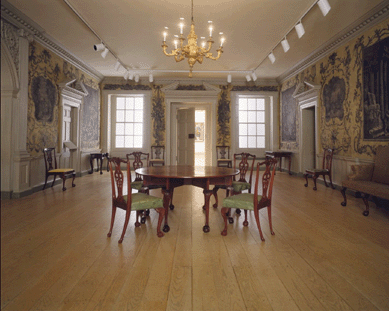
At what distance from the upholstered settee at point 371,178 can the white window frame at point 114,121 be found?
688 centimetres

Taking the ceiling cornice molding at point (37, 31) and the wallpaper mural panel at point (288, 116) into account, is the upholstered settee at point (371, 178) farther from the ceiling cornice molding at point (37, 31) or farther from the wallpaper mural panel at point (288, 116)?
the ceiling cornice molding at point (37, 31)

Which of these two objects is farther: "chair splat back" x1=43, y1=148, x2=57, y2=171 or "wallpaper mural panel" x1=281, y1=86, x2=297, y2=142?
"wallpaper mural panel" x1=281, y1=86, x2=297, y2=142

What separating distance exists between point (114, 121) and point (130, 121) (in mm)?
605

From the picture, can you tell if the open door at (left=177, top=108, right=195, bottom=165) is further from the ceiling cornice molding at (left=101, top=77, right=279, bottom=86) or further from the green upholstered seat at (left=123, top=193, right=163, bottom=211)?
the green upholstered seat at (left=123, top=193, right=163, bottom=211)

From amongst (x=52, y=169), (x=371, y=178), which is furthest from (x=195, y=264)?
(x=52, y=169)

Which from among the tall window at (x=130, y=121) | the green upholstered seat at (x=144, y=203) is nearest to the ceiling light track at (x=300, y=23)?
the green upholstered seat at (x=144, y=203)

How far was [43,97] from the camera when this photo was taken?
5.59 meters

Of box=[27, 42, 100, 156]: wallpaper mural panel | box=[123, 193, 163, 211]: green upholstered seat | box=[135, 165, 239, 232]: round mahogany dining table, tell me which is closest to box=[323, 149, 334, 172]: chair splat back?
box=[135, 165, 239, 232]: round mahogany dining table

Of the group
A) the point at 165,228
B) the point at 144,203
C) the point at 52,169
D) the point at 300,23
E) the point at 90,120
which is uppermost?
the point at 300,23

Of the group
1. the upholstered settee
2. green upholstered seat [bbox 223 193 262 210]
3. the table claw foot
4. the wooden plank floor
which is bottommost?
the wooden plank floor

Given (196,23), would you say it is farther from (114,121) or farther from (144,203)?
(114,121)

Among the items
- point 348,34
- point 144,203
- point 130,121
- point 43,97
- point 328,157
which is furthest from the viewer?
point 130,121

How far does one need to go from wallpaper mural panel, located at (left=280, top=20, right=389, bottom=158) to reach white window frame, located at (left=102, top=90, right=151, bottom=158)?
5657mm

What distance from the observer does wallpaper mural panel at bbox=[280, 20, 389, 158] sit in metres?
4.44
